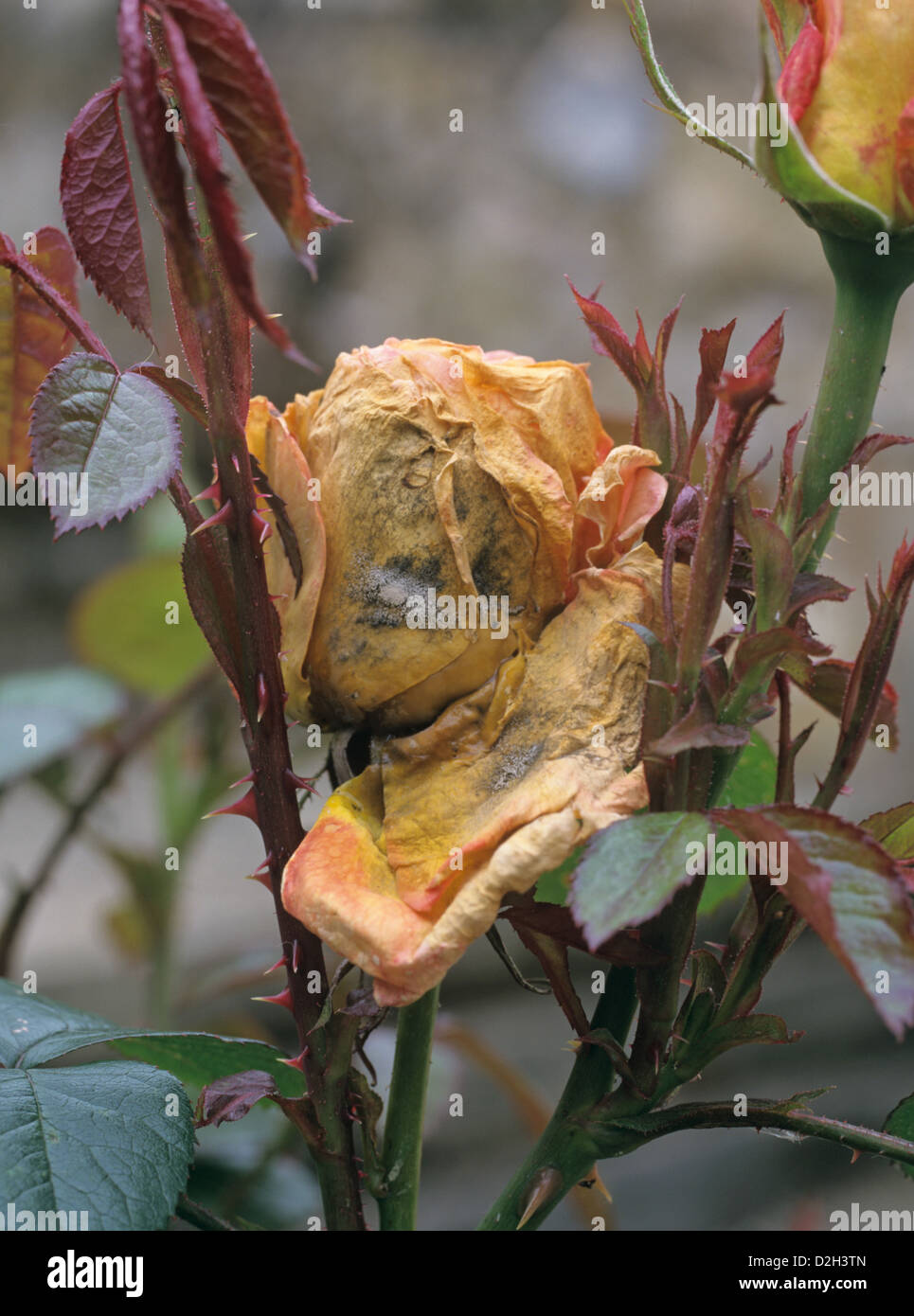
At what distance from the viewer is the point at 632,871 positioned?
0.28 meters

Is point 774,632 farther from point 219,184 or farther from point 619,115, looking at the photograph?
point 619,115

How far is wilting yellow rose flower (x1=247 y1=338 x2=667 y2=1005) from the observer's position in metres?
0.34

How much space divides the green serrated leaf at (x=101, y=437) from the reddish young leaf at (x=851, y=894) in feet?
0.65

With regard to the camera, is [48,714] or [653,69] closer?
[653,69]

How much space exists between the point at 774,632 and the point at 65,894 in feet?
6.75

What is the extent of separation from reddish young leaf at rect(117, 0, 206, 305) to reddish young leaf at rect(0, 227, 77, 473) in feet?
0.62

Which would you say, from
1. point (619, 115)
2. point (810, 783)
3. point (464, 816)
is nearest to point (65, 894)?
point (810, 783)

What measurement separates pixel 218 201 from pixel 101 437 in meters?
0.11

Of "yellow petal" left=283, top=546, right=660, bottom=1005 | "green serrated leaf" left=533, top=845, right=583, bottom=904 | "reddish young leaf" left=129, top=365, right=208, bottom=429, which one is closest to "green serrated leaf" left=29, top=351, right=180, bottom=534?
"reddish young leaf" left=129, top=365, right=208, bottom=429

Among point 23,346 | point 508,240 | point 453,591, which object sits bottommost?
point 453,591

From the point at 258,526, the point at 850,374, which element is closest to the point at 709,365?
the point at 850,374

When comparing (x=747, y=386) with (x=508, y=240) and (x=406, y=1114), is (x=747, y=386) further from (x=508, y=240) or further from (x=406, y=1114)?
(x=508, y=240)

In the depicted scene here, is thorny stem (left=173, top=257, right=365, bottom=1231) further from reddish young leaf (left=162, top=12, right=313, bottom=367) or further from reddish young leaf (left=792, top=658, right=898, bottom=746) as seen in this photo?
reddish young leaf (left=792, top=658, right=898, bottom=746)

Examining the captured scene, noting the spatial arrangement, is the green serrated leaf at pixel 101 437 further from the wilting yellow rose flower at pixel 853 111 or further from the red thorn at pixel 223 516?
the wilting yellow rose flower at pixel 853 111
